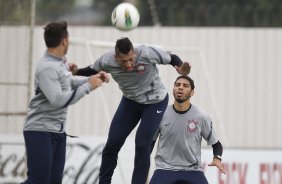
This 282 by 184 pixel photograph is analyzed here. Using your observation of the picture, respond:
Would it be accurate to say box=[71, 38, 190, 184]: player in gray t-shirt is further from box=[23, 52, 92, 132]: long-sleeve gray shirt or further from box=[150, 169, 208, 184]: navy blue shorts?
box=[23, 52, 92, 132]: long-sleeve gray shirt

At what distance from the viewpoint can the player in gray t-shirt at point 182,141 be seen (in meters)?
11.9

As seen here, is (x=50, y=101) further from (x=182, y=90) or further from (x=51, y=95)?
(x=182, y=90)

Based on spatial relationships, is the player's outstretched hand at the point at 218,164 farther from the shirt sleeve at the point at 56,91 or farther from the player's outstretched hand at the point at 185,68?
the shirt sleeve at the point at 56,91

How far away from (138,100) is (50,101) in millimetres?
2096

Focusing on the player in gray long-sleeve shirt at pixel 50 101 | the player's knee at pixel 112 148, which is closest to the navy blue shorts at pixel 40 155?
the player in gray long-sleeve shirt at pixel 50 101

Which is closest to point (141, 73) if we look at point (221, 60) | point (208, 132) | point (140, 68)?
point (140, 68)

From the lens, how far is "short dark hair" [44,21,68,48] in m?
10.2

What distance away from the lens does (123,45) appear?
1135 cm

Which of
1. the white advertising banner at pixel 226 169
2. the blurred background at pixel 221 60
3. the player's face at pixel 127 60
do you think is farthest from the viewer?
the blurred background at pixel 221 60

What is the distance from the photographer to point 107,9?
23.5 meters

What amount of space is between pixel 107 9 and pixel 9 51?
819cm

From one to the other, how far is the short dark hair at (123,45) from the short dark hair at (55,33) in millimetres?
1259

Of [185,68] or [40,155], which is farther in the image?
[185,68]

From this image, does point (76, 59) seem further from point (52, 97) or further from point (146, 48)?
point (52, 97)
